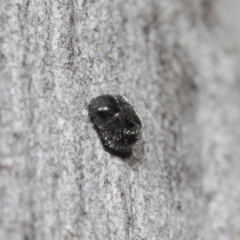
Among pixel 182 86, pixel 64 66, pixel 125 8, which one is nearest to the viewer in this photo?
pixel 64 66

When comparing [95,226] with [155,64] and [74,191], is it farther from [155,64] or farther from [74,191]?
[155,64]

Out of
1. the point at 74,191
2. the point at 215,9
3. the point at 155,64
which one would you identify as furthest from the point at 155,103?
the point at 215,9

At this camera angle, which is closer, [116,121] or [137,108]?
[116,121]

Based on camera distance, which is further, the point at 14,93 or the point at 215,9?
the point at 215,9

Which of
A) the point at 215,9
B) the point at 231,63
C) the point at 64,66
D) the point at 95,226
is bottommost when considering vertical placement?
the point at 95,226
